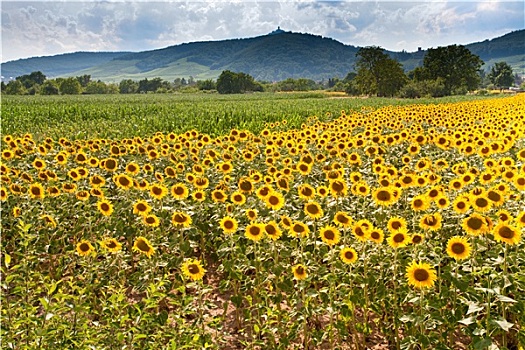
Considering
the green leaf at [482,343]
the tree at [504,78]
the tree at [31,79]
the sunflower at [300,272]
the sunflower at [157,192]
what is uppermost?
the tree at [31,79]

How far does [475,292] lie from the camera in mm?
2881

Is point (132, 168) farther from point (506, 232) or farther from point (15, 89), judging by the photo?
point (15, 89)

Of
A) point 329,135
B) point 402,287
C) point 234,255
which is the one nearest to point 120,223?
point 234,255

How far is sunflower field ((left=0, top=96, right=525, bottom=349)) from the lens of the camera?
2980mm

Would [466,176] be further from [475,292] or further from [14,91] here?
[14,91]

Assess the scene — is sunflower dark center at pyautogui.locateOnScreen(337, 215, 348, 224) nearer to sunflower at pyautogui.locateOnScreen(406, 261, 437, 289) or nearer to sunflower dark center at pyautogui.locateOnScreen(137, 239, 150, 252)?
sunflower at pyautogui.locateOnScreen(406, 261, 437, 289)

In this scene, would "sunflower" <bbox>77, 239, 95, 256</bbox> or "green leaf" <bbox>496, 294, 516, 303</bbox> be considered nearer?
Result: "green leaf" <bbox>496, 294, 516, 303</bbox>

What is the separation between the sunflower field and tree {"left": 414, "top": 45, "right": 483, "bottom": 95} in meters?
70.2

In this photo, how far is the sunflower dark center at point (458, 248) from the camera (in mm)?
3109

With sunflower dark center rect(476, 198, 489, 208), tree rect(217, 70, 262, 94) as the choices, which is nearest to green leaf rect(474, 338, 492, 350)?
sunflower dark center rect(476, 198, 489, 208)

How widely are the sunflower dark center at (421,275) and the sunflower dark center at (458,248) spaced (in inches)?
14.5

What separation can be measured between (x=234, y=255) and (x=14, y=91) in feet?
385

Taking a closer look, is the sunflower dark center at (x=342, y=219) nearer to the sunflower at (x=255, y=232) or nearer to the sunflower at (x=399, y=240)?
the sunflower at (x=399, y=240)

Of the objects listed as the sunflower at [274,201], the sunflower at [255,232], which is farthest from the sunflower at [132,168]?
the sunflower at [255,232]
